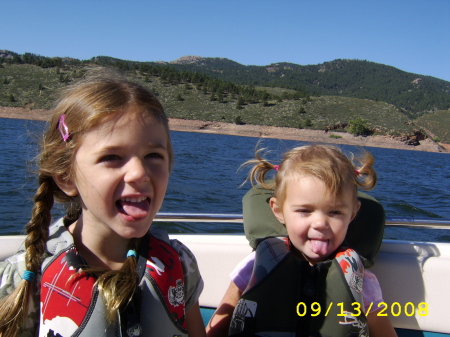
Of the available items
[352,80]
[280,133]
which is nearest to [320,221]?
[280,133]

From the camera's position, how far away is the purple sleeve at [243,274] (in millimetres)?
1662

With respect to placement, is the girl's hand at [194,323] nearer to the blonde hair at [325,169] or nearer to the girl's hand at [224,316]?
the girl's hand at [224,316]

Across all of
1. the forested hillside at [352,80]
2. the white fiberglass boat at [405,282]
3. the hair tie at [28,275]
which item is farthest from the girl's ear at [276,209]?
the forested hillside at [352,80]

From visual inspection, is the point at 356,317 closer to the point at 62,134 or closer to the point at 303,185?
the point at 303,185

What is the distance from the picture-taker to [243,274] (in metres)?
1.68

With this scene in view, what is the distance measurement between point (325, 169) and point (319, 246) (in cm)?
28

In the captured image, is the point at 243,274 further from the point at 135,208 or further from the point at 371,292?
the point at 135,208

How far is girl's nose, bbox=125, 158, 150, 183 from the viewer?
1.06 m

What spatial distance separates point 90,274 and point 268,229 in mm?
864

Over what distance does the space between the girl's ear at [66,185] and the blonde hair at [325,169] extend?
0.79 meters

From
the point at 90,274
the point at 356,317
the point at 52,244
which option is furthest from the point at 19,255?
the point at 356,317

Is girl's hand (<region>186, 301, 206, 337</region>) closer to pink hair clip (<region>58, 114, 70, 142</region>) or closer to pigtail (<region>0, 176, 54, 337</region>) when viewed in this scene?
pigtail (<region>0, 176, 54, 337</region>)

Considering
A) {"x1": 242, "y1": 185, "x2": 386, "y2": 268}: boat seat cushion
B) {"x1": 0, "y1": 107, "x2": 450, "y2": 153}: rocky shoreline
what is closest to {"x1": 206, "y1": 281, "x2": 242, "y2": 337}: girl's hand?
{"x1": 242, "y1": 185, "x2": 386, "y2": 268}: boat seat cushion

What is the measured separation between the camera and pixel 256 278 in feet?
5.10
